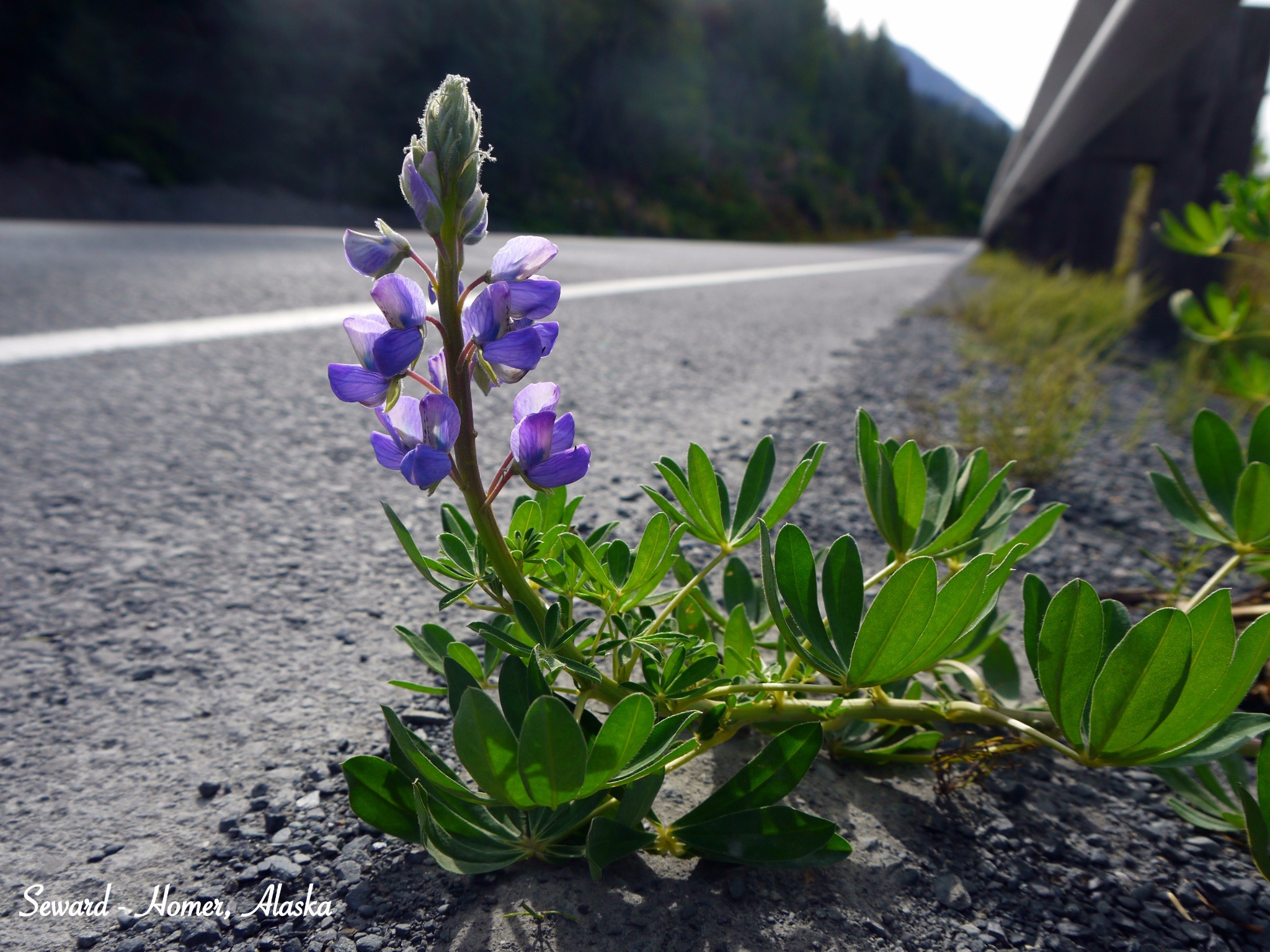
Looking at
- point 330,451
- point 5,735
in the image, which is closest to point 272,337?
point 330,451

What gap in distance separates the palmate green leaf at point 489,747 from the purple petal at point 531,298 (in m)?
0.32

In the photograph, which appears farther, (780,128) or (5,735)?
(780,128)

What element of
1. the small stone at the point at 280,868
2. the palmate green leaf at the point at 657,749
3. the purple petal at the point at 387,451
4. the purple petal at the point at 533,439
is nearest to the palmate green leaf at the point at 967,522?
the palmate green leaf at the point at 657,749

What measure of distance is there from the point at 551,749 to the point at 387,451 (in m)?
0.30

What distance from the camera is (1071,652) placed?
79 centimetres

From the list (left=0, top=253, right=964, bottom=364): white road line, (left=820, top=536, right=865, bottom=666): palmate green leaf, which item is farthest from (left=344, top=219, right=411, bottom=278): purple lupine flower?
(left=0, top=253, right=964, bottom=364): white road line

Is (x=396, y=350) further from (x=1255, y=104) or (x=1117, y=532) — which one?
(x=1255, y=104)

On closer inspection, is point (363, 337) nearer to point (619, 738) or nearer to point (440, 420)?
point (440, 420)

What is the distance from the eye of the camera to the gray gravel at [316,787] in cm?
78

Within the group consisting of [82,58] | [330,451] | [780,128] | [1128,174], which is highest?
[780,128]

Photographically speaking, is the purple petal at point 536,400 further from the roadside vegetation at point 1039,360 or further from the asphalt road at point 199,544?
the roadside vegetation at point 1039,360

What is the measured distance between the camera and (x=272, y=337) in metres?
2.85

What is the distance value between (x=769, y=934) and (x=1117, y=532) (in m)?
1.55

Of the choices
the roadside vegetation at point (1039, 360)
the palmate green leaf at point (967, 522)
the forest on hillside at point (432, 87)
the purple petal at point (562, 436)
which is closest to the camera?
the purple petal at point (562, 436)
